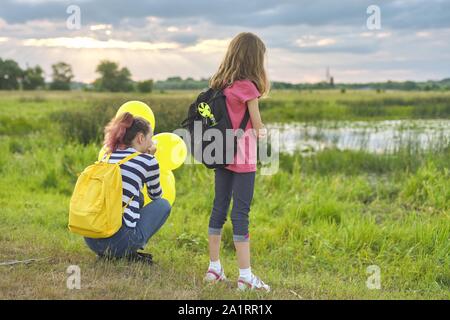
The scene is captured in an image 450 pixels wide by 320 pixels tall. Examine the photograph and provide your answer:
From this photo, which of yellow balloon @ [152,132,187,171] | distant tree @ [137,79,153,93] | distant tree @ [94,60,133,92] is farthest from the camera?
distant tree @ [137,79,153,93]

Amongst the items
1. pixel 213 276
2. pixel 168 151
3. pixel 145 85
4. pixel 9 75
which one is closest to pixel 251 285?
pixel 213 276

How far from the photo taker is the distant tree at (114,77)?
105 ft

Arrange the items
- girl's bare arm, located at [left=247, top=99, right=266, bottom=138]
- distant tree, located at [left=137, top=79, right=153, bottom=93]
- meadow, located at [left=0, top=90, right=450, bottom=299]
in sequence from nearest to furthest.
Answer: girl's bare arm, located at [left=247, top=99, right=266, bottom=138], meadow, located at [left=0, top=90, right=450, bottom=299], distant tree, located at [left=137, top=79, right=153, bottom=93]

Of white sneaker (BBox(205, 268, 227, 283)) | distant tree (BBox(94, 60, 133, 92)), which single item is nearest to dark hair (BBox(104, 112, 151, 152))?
white sneaker (BBox(205, 268, 227, 283))

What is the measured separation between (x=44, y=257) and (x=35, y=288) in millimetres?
869

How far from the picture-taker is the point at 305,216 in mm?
6758

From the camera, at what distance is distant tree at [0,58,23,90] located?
162ft

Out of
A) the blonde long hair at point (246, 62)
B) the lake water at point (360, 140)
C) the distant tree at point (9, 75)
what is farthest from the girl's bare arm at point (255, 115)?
the distant tree at point (9, 75)

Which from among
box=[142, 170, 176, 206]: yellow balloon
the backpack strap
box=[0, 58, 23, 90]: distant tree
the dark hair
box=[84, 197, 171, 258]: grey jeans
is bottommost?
box=[84, 197, 171, 258]: grey jeans

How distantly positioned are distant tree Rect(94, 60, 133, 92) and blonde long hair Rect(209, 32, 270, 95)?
28.4 meters

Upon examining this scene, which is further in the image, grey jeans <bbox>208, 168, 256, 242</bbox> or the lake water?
the lake water

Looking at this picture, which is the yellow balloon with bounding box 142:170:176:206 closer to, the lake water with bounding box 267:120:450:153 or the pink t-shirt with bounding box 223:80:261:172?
the pink t-shirt with bounding box 223:80:261:172
